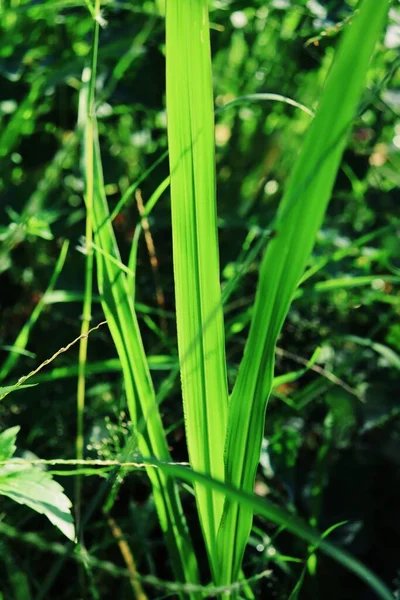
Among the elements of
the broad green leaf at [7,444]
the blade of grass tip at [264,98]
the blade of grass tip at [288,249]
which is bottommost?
the broad green leaf at [7,444]

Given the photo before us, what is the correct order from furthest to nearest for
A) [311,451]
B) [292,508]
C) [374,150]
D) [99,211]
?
[374,150] → [311,451] → [292,508] → [99,211]

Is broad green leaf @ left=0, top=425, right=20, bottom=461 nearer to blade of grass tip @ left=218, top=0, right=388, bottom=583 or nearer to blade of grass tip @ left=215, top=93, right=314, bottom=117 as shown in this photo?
blade of grass tip @ left=218, top=0, right=388, bottom=583

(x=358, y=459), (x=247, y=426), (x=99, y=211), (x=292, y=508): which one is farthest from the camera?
(x=358, y=459)

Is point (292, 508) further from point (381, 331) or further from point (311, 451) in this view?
point (381, 331)

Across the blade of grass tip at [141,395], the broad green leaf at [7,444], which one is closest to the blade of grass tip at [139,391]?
the blade of grass tip at [141,395]

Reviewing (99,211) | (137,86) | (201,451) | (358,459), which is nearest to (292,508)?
(358,459)

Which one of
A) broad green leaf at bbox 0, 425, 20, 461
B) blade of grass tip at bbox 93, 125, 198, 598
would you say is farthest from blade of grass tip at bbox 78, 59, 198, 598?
broad green leaf at bbox 0, 425, 20, 461

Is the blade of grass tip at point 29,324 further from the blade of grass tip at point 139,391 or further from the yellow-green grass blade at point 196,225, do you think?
the yellow-green grass blade at point 196,225

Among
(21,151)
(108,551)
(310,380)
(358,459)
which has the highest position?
(21,151)

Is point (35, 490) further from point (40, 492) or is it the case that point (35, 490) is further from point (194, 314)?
point (194, 314)
